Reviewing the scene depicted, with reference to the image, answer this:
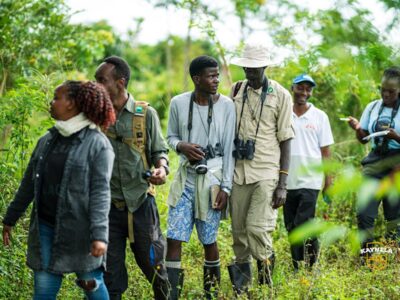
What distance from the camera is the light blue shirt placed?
21.7 ft

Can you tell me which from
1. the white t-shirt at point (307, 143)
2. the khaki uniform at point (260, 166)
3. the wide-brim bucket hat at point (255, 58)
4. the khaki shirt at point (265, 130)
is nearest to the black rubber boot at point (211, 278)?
the khaki uniform at point (260, 166)

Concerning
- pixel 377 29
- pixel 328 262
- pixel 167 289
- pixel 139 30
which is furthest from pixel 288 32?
pixel 139 30

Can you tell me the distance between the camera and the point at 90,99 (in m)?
4.16

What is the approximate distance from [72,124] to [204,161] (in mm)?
1600

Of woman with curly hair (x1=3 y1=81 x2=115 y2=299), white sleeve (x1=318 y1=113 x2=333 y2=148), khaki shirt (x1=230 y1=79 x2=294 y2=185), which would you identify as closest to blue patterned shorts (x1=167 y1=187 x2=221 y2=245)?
khaki shirt (x1=230 y1=79 x2=294 y2=185)

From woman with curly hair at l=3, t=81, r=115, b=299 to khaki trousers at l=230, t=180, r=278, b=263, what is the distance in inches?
71.1

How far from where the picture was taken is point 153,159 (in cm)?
505

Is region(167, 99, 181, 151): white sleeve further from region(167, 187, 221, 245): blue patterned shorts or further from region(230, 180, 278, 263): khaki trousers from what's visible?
region(230, 180, 278, 263): khaki trousers

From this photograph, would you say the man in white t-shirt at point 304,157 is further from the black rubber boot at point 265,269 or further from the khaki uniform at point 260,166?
the khaki uniform at point 260,166

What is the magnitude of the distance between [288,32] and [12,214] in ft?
22.2

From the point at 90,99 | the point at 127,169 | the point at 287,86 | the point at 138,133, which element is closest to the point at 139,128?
the point at 138,133

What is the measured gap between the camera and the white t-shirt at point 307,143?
6.77 m

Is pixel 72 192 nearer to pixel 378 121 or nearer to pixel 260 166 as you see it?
pixel 260 166

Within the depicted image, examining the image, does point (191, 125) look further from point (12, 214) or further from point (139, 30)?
point (139, 30)
